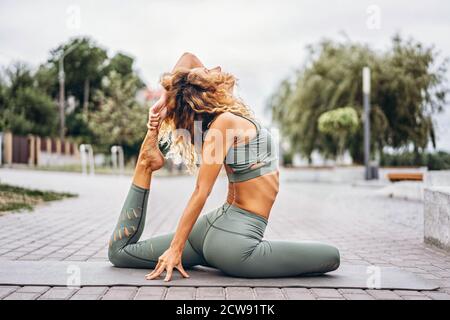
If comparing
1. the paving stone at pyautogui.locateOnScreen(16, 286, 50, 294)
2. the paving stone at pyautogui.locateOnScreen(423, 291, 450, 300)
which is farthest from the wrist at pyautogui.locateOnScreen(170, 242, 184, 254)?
the paving stone at pyautogui.locateOnScreen(423, 291, 450, 300)

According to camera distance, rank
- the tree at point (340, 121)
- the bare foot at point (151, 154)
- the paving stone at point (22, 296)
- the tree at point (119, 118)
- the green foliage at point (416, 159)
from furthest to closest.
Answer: the tree at point (119, 118) < the tree at point (340, 121) < the green foliage at point (416, 159) < the bare foot at point (151, 154) < the paving stone at point (22, 296)

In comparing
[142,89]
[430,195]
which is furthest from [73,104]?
[430,195]

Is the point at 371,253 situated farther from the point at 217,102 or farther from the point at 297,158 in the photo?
the point at 297,158

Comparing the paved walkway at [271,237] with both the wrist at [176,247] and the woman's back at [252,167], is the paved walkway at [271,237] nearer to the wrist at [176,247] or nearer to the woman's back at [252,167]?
the wrist at [176,247]

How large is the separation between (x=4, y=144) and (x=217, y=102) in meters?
25.0

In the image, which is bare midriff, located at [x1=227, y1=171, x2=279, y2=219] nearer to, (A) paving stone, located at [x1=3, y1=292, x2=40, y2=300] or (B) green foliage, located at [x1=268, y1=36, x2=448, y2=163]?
(A) paving stone, located at [x1=3, y1=292, x2=40, y2=300]

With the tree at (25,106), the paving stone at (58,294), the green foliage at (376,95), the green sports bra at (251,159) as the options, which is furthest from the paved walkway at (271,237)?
the tree at (25,106)

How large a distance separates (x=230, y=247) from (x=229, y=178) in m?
0.46

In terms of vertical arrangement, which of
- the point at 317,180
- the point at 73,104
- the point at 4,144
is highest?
the point at 73,104

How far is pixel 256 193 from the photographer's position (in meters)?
3.60

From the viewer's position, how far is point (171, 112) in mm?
3641

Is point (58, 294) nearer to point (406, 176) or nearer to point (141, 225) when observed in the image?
point (141, 225)

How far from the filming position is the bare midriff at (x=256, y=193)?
359cm

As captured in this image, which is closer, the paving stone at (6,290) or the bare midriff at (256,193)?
the paving stone at (6,290)
